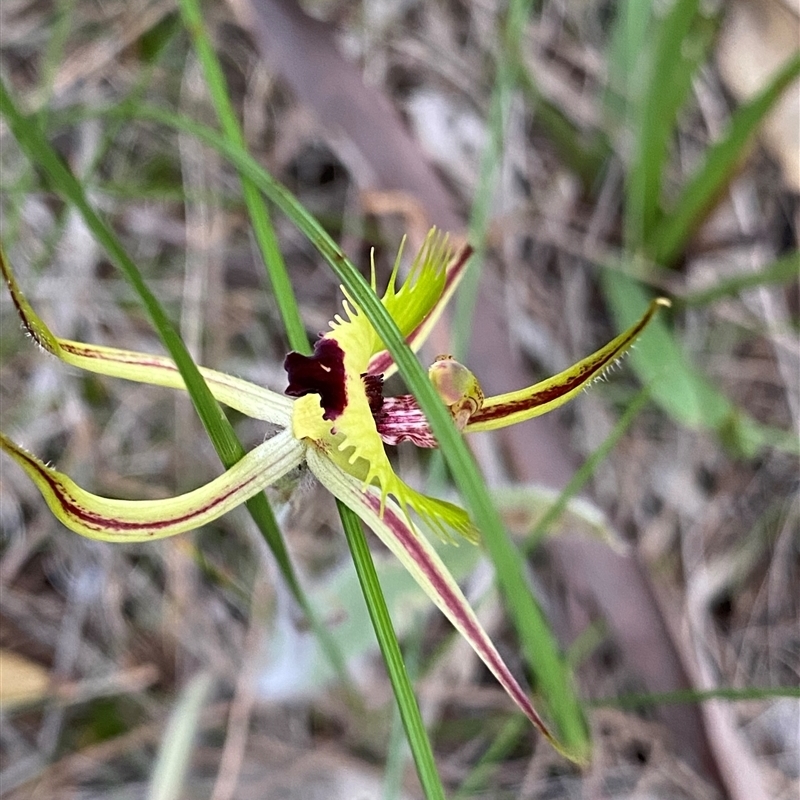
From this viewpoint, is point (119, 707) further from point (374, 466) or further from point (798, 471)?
point (798, 471)

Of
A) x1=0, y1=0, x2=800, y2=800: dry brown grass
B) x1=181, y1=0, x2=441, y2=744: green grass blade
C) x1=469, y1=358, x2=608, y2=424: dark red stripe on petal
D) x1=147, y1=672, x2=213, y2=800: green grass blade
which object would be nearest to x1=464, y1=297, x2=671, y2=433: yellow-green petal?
x1=469, y1=358, x2=608, y2=424: dark red stripe on petal

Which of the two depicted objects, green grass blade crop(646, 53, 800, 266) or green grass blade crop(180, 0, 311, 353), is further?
green grass blade crop(646, 53, 800, 266)

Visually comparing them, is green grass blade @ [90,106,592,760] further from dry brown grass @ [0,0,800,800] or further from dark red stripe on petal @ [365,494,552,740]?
dry brown grass @ [0,0,800,800]

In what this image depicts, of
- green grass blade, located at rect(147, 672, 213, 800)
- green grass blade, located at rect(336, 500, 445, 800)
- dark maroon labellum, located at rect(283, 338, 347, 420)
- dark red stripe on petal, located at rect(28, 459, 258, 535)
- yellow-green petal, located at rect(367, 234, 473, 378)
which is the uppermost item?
yellow-green petal, located at rect(367, 234, 473, 378)

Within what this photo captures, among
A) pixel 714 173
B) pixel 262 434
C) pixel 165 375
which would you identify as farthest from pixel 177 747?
pixel 714 173

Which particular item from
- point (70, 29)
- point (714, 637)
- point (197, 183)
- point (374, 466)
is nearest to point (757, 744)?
point (714, 637)
